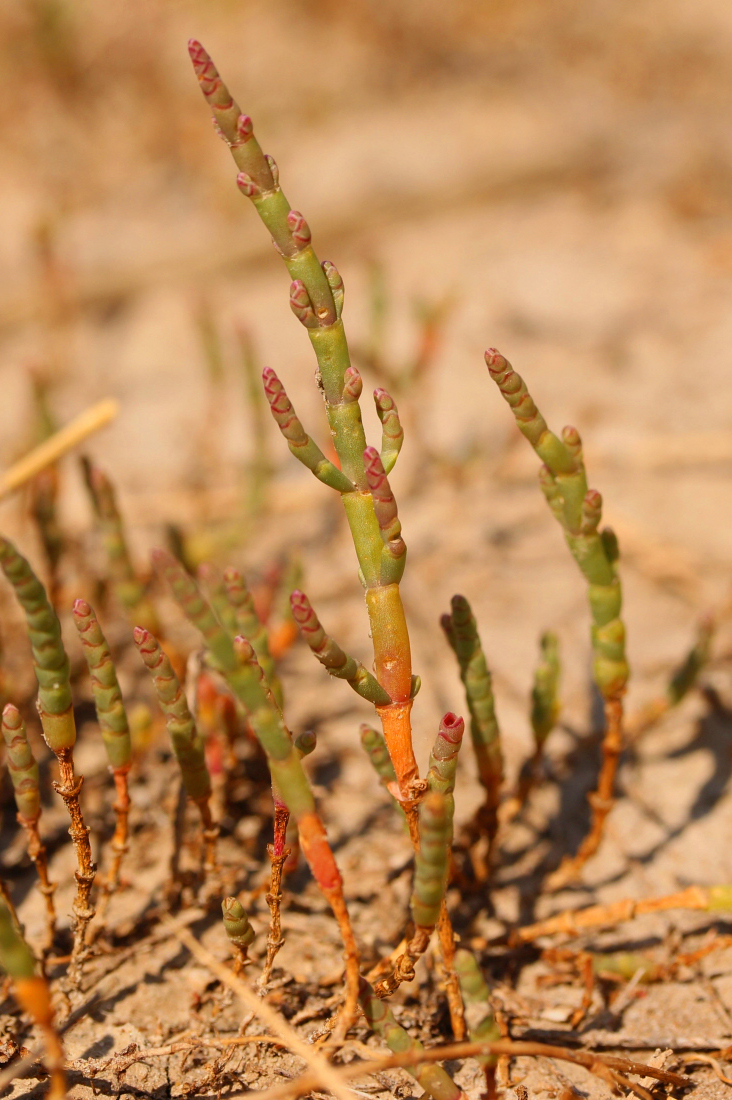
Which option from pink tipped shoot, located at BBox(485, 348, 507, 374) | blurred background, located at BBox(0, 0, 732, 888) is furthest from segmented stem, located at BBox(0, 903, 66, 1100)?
blurred background, located at BBox(0, 0, 732, 888)

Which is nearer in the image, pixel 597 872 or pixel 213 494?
pixel 597 872

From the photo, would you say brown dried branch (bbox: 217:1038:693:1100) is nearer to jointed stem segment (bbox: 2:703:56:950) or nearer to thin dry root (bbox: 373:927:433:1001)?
thin dry root (bbox: 373:927:433:1001)

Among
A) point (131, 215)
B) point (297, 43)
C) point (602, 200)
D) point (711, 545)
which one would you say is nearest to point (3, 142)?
point (131, 215)

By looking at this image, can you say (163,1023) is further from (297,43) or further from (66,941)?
(297,43)

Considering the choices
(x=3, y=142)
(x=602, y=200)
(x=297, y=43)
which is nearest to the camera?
(x=602, y=200)

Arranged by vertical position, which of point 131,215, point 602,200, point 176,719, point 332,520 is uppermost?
point 131,215

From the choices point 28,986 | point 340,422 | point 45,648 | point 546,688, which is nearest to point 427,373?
point 546,688

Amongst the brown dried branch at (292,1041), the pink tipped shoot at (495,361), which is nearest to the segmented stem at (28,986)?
the brown dried branch at (292,1041)

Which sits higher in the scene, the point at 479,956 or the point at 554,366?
the point at 554,366
